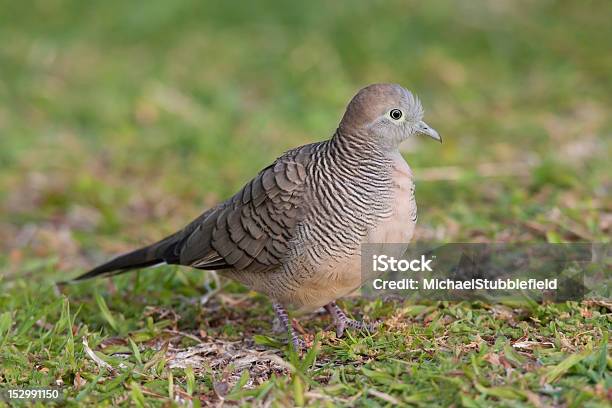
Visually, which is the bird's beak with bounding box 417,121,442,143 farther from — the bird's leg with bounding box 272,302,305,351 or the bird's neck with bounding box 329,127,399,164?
the bird's leg with bounding box 272,302,305,351

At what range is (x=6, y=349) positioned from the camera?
4.70m

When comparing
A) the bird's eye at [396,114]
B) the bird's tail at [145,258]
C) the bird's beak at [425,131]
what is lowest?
the bird's tail at [145,258]

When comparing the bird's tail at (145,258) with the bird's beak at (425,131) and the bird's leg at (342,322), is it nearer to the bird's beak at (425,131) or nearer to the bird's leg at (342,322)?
the bird's leg at (342,322)

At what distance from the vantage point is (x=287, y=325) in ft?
15.8

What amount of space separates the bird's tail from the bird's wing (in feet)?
0.46

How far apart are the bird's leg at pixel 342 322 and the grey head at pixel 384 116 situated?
0.92 meters

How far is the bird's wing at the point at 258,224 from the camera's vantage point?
15.3ft

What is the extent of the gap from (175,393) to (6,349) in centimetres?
A: 106

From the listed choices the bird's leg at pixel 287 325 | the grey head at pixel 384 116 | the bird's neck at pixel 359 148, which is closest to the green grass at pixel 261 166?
the bird's leg at pixel 287 325

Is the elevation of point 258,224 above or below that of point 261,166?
below

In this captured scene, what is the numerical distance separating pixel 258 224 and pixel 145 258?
892 millimetres

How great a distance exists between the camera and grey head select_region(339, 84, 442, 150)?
4.60 m

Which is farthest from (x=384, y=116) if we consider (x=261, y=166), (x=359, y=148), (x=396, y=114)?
(x=261, y=166)

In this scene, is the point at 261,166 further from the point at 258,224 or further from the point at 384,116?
the point at 384,116
